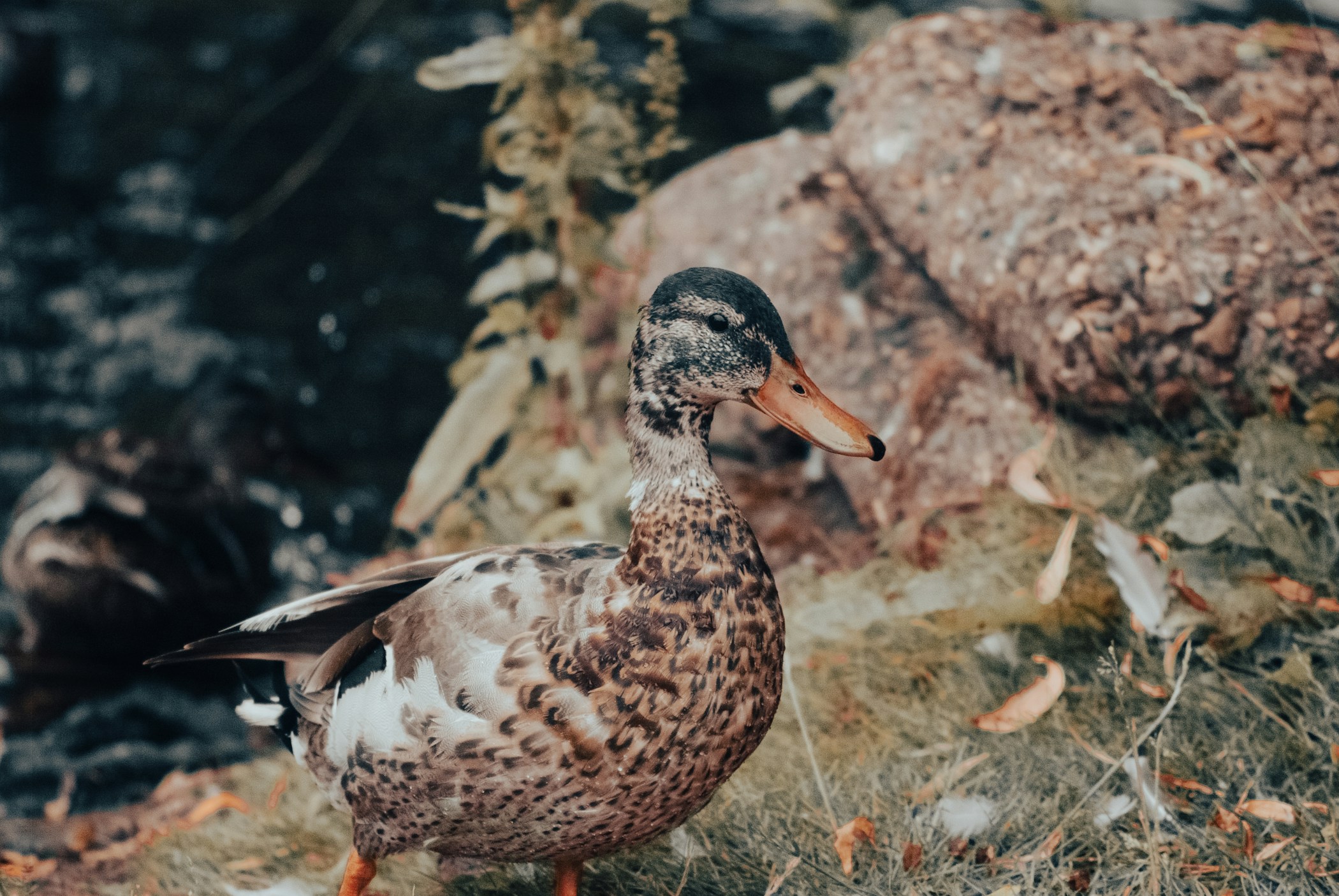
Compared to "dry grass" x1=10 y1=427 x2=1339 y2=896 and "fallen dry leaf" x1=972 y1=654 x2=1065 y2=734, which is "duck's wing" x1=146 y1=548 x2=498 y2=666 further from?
"fallen dry leaf" x1=972 y1=654 x2=1065 y2=734

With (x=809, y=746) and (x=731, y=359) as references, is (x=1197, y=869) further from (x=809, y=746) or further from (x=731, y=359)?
(x=731, y=359)

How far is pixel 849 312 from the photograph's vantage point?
3.58 meters

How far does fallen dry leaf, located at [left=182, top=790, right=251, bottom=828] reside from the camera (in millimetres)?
3051

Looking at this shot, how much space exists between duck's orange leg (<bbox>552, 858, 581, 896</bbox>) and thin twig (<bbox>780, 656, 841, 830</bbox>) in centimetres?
46

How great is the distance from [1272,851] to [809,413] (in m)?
1.13

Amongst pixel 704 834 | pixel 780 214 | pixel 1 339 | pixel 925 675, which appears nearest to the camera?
pixel 704 834

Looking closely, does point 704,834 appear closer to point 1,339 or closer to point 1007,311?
point 1007,311

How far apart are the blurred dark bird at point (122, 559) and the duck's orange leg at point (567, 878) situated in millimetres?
2875

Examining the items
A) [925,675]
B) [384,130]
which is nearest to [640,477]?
[925,675]

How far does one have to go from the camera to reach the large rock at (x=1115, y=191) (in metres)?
2.90

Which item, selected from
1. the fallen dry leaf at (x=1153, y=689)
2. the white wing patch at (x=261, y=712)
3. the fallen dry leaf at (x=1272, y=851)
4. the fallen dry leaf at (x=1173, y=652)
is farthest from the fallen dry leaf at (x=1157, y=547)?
the white wing patch at (x=261, y=712)

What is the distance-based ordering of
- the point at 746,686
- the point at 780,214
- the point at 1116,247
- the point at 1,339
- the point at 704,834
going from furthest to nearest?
the point at 1,339
the point at 780,214
the point at 1116,247
the point at 704,834
the point at 746,686

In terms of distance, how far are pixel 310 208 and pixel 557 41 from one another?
2847 millimetres

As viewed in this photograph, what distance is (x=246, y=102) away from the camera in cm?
570
